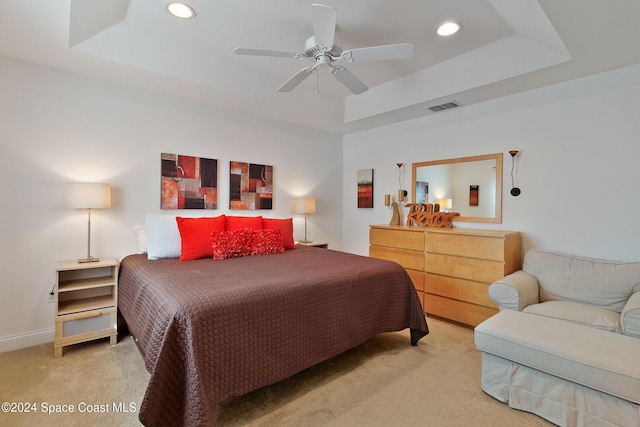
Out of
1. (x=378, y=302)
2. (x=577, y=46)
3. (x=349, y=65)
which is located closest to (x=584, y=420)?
(x=378, y=302)

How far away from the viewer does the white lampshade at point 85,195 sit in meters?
2.45

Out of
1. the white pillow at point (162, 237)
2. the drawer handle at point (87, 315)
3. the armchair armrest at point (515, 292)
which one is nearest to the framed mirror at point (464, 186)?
the armchair armrest at point (515, 292)

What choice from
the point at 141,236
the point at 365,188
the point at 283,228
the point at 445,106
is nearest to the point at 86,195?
the point at 141,236

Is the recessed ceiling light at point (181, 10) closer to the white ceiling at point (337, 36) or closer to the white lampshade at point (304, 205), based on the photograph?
the white ceiling at point (337, 36)

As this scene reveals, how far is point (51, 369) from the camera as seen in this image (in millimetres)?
2131

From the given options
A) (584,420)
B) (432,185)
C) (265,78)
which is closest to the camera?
(584,420)

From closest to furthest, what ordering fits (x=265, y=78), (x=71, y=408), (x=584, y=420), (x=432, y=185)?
(x=584, y=420), (x=71, y=408), (x=265, y=78), (x=432, y=185)

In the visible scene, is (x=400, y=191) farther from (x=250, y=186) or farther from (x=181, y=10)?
(x=181, y=10)

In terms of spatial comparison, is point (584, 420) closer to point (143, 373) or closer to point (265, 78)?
point (143, 373)

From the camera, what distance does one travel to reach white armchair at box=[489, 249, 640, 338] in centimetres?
213

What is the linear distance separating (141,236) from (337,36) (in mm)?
2615

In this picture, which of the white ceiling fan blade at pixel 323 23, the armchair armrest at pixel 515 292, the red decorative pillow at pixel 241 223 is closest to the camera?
the white ceiling fan blade at pixel 323 23

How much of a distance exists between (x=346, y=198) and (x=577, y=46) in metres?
3.27

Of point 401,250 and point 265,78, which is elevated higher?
point 265,78
